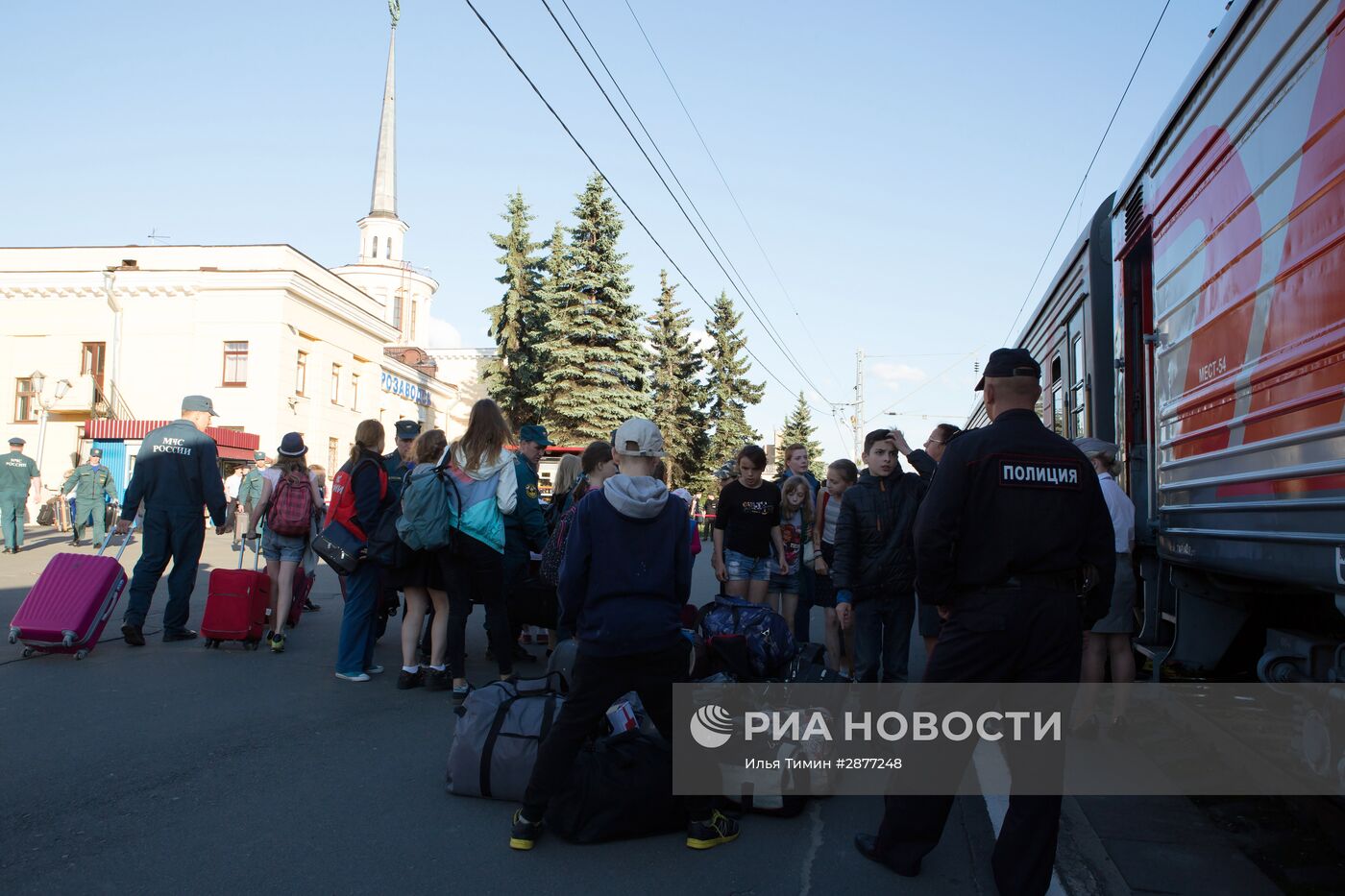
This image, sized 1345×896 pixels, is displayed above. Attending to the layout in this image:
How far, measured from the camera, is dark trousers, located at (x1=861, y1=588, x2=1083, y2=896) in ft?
12.1

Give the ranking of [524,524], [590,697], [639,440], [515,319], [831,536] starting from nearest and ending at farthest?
1. [590,697]
2. [639,440]
3. [831,536]
4. [524,524]
5. [515,319]

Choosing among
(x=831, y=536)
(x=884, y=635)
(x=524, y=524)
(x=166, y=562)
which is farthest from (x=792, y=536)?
(x=166, y=562)

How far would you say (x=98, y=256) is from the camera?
124 feet

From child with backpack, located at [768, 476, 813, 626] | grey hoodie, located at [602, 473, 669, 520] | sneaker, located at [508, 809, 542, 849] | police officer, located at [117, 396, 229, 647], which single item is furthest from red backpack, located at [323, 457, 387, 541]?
grey hoodie, located at [602, 473, 669, 520]

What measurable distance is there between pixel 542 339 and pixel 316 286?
333 inches

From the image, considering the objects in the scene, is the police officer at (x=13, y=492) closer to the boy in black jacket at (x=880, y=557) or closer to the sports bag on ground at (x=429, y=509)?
the sports bag on ground at (x=429, y=509)

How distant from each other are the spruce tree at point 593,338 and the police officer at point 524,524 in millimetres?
29020

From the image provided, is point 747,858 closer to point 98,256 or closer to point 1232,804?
point 1232,804

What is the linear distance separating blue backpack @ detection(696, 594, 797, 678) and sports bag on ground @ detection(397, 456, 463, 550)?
87.2 inches

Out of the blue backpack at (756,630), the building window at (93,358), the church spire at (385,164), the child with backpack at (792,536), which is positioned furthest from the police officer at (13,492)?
the church spire at (385,164)

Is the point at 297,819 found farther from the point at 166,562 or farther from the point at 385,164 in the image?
the point at 385,164

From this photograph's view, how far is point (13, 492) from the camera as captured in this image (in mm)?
16578

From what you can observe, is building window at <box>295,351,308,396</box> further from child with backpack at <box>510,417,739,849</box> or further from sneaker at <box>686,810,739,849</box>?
sneaker at <box>686,810,739,849</box>

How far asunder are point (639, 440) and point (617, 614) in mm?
802
